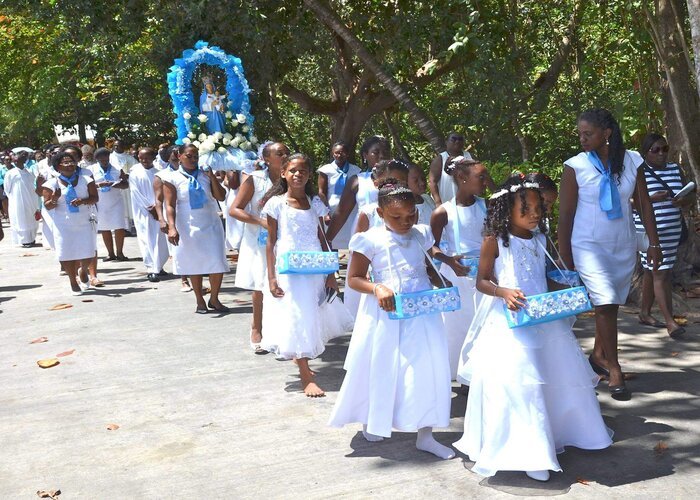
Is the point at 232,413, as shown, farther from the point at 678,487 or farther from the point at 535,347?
the point at 678,487

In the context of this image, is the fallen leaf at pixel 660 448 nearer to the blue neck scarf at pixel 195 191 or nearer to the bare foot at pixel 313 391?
the bare foot at pixel 313 391

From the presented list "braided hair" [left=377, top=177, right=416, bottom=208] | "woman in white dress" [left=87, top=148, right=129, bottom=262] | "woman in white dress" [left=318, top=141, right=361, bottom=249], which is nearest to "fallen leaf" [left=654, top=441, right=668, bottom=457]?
"braided hair" [left=377, top=177, right=416, bottom=208]

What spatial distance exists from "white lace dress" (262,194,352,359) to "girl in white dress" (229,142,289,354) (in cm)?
70

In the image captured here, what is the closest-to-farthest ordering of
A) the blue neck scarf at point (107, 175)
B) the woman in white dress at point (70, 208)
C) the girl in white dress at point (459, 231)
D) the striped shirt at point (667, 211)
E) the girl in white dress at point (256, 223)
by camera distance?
the girl in white dress at point (459, 231), the girl in white dress at point (256, 223), the striped shirt at point (667, 211), the woman in white dress at point (70, 208), the blue neck scarf at point (107, 175)

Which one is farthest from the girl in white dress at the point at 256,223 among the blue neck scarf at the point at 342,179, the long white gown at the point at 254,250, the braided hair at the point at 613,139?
the braided hair at the point at 613,139

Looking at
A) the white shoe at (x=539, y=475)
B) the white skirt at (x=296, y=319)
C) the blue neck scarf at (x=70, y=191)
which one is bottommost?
the white shoe at (x=539, y=475)

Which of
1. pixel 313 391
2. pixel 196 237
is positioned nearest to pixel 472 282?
pixel 313 391

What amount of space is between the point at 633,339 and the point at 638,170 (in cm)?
215

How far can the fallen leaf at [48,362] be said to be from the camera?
823cm

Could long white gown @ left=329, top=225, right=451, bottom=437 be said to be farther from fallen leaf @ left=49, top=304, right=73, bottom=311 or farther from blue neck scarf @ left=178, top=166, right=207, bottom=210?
fallen leaf @ left=49, top=304, right=73, bottom=311

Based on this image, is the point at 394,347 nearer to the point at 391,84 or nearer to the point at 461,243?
the point at 461,243

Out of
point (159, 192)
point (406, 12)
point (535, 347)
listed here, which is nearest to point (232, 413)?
point (535, 347)

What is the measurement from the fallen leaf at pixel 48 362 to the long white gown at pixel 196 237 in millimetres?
2225

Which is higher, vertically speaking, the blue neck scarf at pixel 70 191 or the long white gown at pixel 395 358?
the blue neck scarf at pixel 70 191
